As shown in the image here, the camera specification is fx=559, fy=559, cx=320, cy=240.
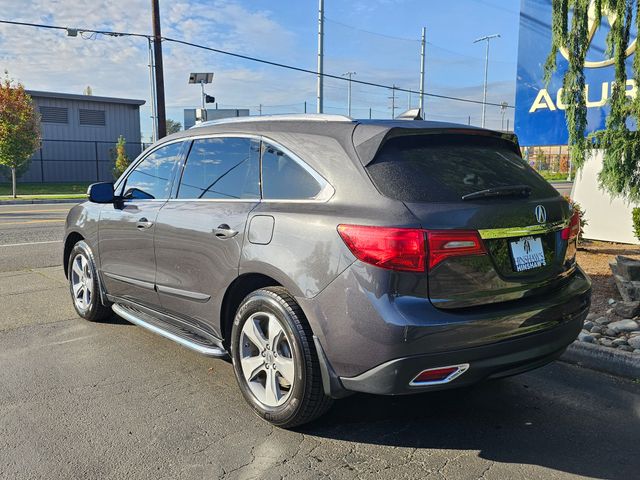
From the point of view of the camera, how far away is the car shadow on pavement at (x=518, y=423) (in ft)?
9.68

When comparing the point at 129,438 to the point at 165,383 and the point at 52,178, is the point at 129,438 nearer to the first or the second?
the point at 165,383

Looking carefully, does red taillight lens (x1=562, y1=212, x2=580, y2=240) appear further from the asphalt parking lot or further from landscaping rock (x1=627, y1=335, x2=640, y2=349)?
landscaping rock (x1=627, y1=335, x2=640, y2=349)

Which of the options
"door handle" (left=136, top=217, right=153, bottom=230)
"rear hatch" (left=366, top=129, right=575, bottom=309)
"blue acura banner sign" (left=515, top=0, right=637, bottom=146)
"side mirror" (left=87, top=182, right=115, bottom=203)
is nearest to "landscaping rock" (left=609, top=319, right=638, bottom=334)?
"rear hatch" (left=366, top=129, right=575, bottom=309)

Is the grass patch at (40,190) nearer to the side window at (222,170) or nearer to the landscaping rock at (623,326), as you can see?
the side window at (222,170)

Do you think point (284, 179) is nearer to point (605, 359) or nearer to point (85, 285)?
point (605, 359)

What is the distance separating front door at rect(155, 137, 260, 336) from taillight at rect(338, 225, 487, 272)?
3.07ft

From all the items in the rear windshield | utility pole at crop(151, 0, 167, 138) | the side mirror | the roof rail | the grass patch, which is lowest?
the grass patch

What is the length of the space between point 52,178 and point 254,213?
34547 mm

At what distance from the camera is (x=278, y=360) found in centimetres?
316

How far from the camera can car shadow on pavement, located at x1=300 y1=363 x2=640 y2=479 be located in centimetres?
295

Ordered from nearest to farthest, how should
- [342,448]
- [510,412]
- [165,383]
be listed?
1. [342,448]
2. [510,412]
3. [165,383]

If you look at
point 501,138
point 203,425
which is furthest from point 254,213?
point 501,138

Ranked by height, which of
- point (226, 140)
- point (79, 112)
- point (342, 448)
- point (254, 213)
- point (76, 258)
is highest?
point (79, 112)

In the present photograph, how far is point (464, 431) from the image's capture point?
321 cm
